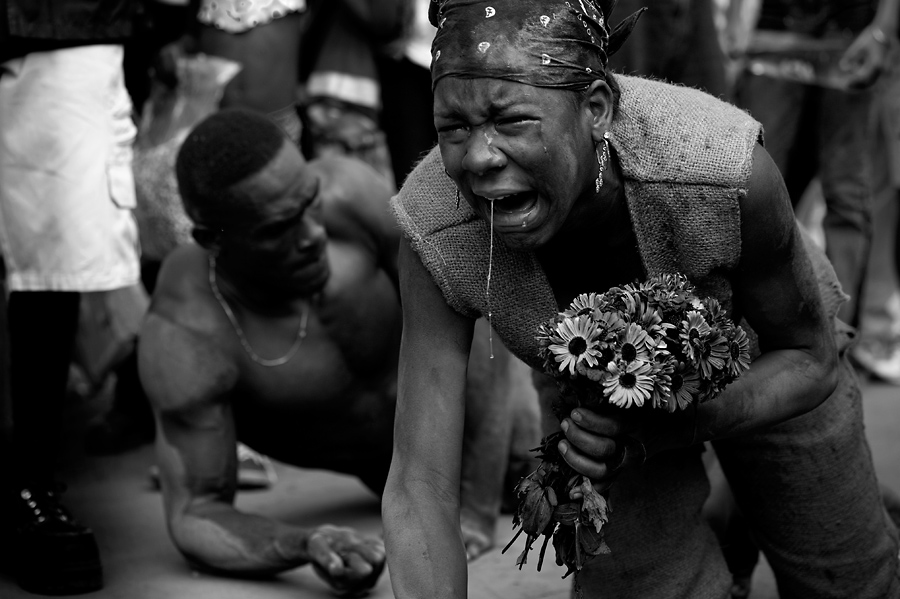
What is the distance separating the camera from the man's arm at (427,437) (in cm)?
233

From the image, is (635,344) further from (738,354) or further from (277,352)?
(277,352)

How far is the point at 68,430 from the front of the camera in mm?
4891

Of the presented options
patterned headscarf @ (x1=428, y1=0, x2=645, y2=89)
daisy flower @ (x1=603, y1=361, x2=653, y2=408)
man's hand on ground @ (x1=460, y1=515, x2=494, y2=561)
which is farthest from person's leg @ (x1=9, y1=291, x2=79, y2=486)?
daisy flower @ (x1=603, y1=361, x2=653, y2=408)

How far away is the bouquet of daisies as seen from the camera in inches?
83.1

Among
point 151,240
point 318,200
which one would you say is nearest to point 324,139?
point 151,240

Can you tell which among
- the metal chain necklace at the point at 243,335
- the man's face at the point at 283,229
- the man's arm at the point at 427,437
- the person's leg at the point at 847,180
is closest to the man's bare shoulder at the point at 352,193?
the man's face at the point at 283,229

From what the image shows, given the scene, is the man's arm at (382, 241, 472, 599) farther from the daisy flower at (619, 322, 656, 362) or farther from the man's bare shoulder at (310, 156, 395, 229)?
the man's bare shoulder at (310, 156, 395, 229)

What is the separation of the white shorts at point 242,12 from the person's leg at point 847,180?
216cm

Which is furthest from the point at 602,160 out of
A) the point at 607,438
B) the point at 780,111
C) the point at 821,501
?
the point at 780,111

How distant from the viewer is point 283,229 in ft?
11.3

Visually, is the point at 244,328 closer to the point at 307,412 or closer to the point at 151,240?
the point at 307,412

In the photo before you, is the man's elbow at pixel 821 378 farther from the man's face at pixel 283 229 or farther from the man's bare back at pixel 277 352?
the man's face at pixel 283 229

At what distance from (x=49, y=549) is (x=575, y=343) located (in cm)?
178

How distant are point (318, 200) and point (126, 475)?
54.8 inches
